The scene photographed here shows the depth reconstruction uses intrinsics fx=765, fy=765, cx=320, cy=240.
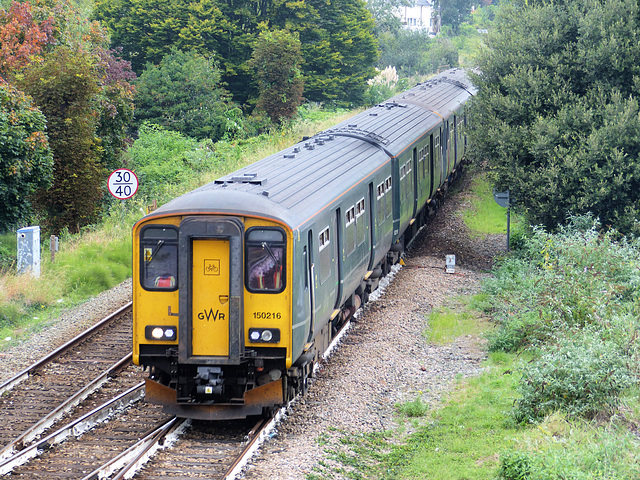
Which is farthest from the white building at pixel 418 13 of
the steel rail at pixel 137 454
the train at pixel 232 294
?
the steel rail at pixel 137 454

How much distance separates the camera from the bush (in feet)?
29.2

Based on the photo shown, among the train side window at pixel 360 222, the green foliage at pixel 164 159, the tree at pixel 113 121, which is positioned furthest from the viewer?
the green foliage at pixel 164 159

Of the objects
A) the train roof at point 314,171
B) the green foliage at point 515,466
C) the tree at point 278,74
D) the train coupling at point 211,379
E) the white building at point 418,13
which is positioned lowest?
the green foliage at point 515,466

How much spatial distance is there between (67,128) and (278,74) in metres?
17.2

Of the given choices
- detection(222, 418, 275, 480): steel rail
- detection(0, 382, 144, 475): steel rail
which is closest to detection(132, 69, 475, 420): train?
detection(222, 418, 275, 480): steel rail

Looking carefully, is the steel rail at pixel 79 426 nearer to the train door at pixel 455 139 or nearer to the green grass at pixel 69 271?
the green grass at pixel 69 271

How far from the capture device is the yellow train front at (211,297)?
883 centimetres

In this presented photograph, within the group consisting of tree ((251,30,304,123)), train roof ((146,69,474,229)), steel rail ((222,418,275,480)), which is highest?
tree ((251,30,304,123))

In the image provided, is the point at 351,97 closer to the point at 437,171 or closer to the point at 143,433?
the point at 437,171

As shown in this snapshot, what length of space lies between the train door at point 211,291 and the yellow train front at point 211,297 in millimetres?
11

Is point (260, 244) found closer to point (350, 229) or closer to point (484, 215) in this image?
point (350, 229)

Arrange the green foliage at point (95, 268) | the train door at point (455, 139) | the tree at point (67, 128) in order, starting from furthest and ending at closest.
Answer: the train door at point (455, 139) < the tree at point (67, 128) < the green foliage at point (95, 268)

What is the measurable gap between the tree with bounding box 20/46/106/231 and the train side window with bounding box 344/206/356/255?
9779 millimetres

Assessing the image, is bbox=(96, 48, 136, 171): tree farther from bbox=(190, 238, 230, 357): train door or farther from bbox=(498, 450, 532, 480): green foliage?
bbox=(498, 450, 532, 480): green foliage
